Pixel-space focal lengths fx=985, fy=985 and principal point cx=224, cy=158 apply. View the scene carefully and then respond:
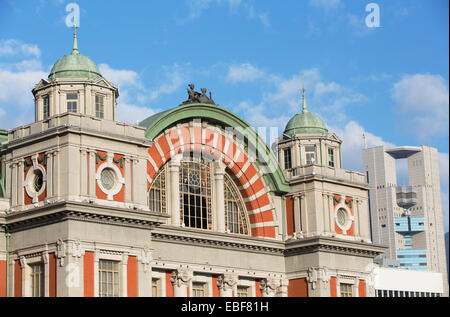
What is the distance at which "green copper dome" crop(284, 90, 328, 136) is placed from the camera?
67.8m

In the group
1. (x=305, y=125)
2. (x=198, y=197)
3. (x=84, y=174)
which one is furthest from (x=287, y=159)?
(x=84, y=174)

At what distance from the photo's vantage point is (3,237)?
175 ft

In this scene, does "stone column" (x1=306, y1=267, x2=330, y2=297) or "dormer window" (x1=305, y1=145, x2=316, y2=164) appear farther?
"dormer window" (x1=305, y1=145, x2=316, y2=164)

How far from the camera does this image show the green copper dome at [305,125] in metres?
67.8

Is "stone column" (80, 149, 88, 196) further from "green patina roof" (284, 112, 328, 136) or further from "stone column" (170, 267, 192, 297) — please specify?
"green patina roof" (284, 112, 328, 136)

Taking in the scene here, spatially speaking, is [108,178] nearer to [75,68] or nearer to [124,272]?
[124,272]

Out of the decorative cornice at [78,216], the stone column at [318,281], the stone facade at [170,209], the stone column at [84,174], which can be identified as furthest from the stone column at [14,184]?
the stone column at [318,281]

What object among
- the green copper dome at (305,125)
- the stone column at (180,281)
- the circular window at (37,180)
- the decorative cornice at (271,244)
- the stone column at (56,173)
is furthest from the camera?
the green copper dome at (305,125)

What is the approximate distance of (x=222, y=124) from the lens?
61.9 metres

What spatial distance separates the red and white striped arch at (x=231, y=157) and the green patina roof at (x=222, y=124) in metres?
0.56

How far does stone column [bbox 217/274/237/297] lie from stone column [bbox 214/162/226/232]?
2.89 m

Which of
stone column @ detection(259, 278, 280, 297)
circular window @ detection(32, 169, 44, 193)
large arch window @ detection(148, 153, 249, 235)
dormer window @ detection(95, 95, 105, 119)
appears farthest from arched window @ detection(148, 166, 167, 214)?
stone column @ detection(259, 278, 280, 297)

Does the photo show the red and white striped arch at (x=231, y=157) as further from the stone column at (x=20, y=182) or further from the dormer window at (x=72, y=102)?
the stone column at (x=20, y=182)
